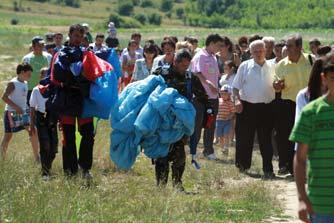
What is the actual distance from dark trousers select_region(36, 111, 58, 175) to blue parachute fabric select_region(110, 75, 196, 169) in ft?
4.21

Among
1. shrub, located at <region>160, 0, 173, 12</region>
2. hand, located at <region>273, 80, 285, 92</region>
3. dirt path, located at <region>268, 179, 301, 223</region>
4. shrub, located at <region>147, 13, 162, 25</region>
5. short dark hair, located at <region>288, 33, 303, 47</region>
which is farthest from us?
shrub, located at <region>160, 0, 173, 12</region>

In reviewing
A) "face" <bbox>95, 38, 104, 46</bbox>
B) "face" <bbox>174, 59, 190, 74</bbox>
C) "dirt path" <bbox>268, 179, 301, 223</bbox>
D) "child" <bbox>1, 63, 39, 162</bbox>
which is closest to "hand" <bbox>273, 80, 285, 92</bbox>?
"dirt path" <bbox>268, 179, 301, 223</bbox>

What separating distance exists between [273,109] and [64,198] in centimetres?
524

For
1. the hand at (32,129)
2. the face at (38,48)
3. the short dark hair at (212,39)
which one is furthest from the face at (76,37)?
the face at (38,48)

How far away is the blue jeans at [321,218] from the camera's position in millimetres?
5531

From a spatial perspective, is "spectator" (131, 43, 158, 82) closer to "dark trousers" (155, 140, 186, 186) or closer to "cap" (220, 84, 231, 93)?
"cap" (220, 84, 231, 93)

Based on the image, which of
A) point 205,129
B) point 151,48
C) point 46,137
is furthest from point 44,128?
point 151,48

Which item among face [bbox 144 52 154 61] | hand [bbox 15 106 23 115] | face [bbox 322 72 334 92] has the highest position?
face [bbox 322 72 334 92]

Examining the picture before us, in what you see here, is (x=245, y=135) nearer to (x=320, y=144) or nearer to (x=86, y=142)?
(x=86, y=142)

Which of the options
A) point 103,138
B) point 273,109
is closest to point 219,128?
point 103,138

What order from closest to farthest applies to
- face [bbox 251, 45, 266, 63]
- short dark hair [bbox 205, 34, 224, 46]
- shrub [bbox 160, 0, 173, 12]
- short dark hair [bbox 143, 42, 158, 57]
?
face [bbox 251, 45, 266, 63] < short dark hair [bbox 205, 34, 224, 46] < short dark hair [bbox 143, 42, 158, 57] < shrub [bbox 160, 0, 173, 12]

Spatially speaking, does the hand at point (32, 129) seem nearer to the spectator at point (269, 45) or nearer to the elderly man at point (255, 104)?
the elderly man at point (255, 104)

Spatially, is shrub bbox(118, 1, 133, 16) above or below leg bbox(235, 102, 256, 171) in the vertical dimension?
below

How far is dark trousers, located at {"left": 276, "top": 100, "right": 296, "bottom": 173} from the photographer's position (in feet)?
40.6
